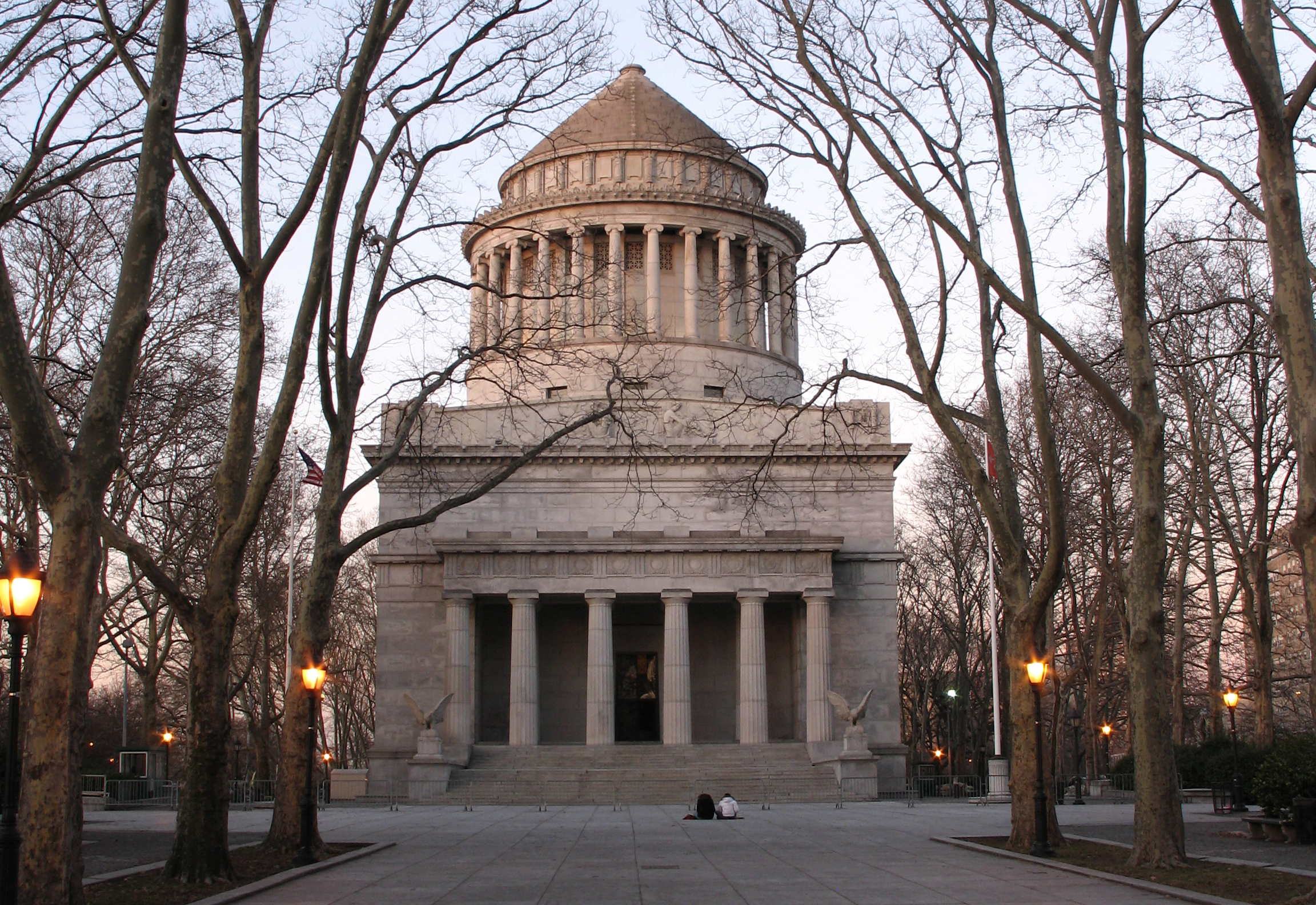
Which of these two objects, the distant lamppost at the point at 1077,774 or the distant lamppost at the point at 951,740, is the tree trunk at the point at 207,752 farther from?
the distant lamppost at the point at 951,740

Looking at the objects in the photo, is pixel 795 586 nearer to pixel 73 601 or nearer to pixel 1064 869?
pixel 1064 869

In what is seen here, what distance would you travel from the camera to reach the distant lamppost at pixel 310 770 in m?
20.7

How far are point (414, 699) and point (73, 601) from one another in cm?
3604

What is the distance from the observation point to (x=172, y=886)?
1736 cm

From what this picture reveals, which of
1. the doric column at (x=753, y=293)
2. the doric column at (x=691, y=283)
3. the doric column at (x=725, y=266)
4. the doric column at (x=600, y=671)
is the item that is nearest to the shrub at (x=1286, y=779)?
the doric column at (x=600, y=671)

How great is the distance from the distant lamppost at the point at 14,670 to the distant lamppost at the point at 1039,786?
14.6m

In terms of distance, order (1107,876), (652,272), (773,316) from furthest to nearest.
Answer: (773,316) → (652,272) → (1107,876)

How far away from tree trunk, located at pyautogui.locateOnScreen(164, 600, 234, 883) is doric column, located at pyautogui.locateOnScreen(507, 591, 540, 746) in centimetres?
2692

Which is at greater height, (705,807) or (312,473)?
(312,473)

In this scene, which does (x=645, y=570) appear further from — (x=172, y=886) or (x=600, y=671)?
(x=172, y=886)

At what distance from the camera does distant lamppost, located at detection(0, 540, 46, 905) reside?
38.9ft

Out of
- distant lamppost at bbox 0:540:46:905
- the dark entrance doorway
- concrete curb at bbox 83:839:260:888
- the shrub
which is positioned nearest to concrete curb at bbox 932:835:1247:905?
the shrub

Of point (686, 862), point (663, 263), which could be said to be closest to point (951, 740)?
point (663, 263)

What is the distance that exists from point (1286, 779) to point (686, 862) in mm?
11413
